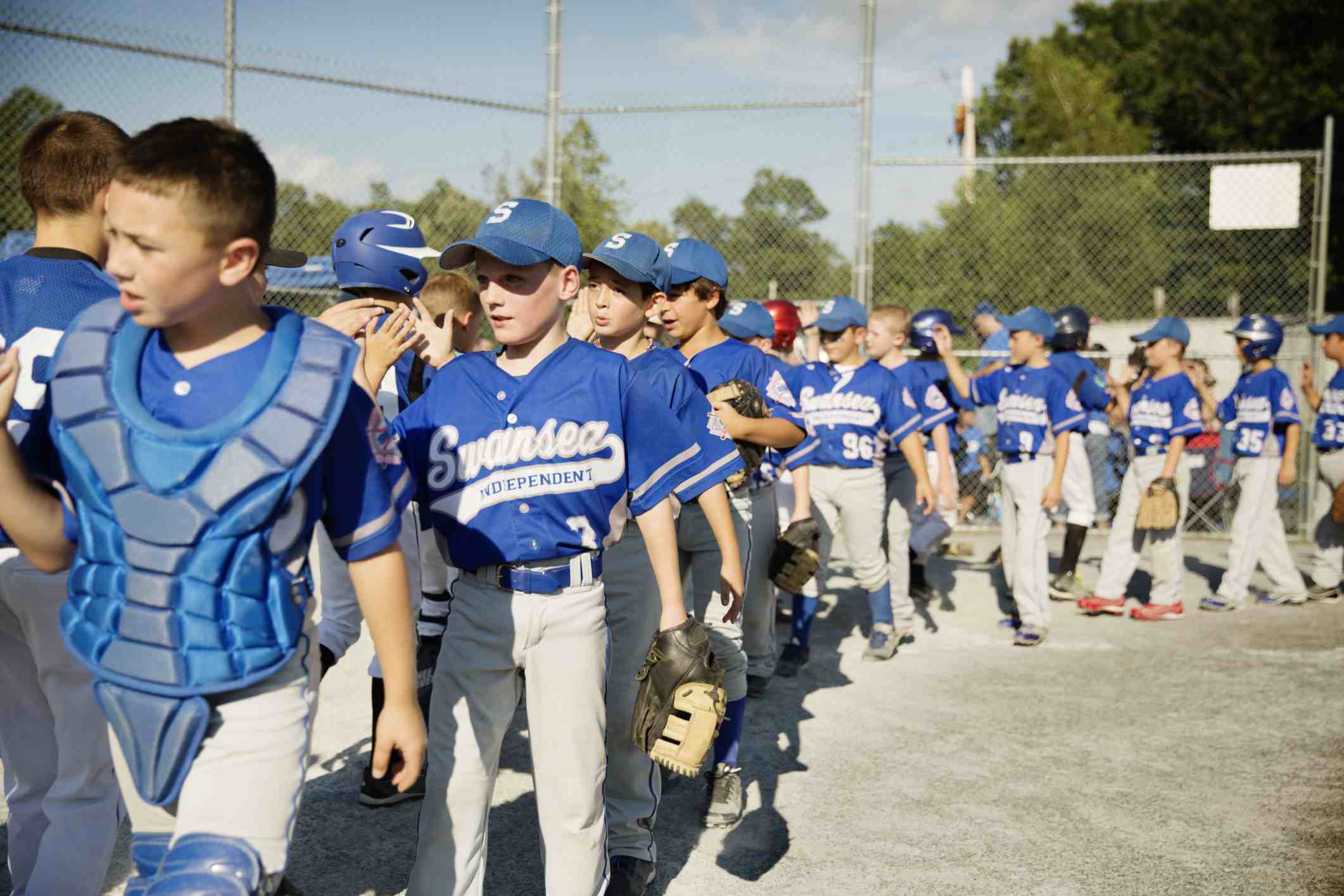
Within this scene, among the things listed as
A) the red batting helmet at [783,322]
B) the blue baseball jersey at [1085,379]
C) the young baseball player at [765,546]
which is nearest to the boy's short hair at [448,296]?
the young baseball player at [765,546]

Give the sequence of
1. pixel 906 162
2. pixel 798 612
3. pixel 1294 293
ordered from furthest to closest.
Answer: pixel 1294 293 < pixel 906 162 < pixel 798 612

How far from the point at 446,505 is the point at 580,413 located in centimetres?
44

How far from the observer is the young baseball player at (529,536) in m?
2.94

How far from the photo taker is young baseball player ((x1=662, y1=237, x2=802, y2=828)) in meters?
4.54

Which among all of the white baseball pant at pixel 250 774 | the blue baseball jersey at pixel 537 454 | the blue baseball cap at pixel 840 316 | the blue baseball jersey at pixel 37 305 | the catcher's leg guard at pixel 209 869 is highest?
the blue baseball cap at pixel 840 316

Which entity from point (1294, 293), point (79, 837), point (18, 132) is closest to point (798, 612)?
point (79, 837)

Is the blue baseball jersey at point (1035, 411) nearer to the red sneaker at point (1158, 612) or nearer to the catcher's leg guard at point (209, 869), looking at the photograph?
the red sneaker at point (1158, 612)

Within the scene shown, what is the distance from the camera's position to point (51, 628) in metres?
2.84

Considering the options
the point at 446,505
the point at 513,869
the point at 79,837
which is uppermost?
the point at 446,505

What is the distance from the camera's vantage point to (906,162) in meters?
10.7

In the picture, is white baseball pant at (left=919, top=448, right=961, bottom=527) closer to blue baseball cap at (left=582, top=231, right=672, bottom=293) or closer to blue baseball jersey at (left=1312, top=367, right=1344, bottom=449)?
blue baseball jersey at (left=1312, top=367, right=1344, bottom=449)

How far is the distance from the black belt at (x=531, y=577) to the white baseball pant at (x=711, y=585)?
1.53 metres

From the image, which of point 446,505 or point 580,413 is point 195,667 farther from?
point 580,413

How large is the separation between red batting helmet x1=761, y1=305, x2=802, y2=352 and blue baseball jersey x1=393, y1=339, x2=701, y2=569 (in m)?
4.85
